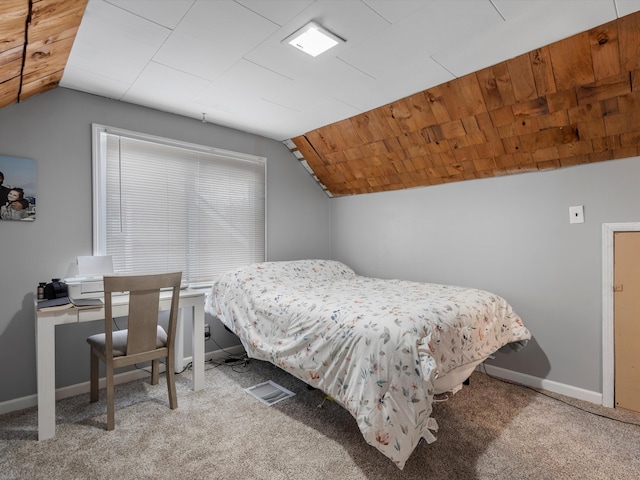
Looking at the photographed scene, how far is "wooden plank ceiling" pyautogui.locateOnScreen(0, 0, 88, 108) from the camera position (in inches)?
53.6

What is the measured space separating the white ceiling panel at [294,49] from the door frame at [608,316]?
1426 mm

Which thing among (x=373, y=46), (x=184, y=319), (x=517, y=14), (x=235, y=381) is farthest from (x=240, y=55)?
(x=235, y=381)

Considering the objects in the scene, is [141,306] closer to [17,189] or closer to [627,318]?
[17,189]

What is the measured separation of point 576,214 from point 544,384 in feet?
4.41

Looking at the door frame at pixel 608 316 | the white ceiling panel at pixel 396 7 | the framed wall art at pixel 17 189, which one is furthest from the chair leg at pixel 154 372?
the door frame at pixel 608 316

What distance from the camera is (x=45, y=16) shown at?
148cm

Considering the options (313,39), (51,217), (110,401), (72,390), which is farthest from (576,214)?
(72,390)

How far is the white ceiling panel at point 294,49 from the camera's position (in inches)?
65.4

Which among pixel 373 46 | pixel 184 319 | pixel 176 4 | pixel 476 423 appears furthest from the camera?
pixel 184 319

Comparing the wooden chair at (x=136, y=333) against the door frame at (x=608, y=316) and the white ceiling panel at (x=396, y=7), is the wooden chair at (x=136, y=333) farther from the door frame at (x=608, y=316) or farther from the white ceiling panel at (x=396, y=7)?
the door frame at (x=608, y=316)

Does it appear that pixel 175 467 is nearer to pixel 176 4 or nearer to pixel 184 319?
pixel 184 319

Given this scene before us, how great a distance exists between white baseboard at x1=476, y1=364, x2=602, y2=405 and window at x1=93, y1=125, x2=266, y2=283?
2.47 metres

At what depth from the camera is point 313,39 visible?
1.93 m

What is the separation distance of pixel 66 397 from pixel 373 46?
3.20 meters
